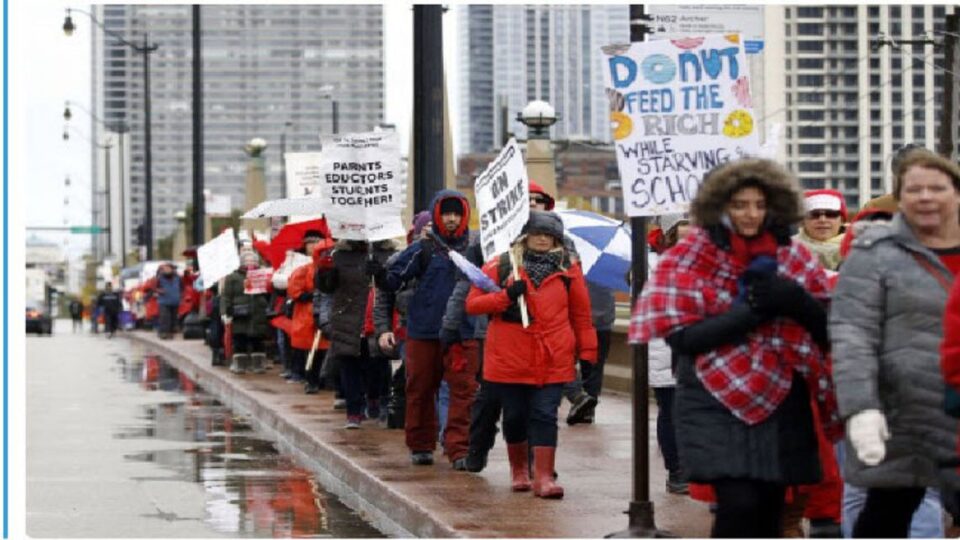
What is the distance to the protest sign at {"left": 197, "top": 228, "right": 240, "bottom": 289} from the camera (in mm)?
27109

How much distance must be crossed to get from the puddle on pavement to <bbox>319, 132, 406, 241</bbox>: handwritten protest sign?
181cm

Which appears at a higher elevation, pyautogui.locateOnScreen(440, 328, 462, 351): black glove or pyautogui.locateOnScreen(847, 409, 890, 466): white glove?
pyautogui.locateOnScreen(440, 328, 462, 351): black glove

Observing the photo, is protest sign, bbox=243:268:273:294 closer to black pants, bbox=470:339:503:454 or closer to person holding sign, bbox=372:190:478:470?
person holding sign, bbox=372:190:478:470

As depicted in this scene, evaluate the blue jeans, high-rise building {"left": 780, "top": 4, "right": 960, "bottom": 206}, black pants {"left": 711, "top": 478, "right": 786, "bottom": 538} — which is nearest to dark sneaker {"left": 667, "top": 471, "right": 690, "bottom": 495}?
the blue jeans

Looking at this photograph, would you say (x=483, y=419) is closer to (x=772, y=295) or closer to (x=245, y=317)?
(x=772, y=295)

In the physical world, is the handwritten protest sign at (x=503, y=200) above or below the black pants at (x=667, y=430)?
above

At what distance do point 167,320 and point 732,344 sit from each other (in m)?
41.4

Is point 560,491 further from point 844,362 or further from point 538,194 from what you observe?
point 844,362

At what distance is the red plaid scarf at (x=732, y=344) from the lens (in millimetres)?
7199

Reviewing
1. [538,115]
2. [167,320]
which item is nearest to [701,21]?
[538,115]

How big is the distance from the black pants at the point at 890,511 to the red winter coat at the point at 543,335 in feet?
14.0

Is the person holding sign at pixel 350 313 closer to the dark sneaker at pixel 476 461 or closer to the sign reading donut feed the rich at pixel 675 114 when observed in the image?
the dark sneaker at pixel 476 461

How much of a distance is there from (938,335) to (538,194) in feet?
18.8

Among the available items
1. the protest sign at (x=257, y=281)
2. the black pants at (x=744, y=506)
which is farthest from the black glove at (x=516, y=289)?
the protest sign at (x=257, y=281)
